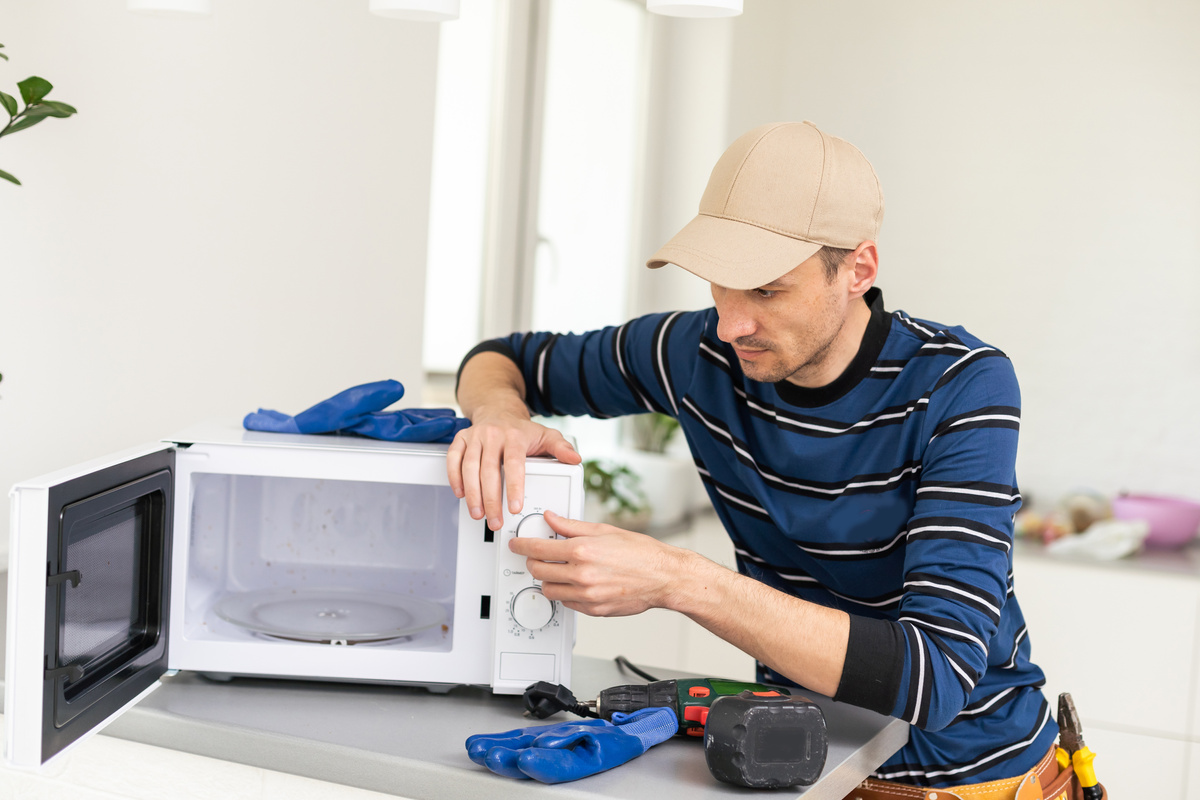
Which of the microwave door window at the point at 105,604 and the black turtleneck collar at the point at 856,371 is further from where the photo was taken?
the black turtleneck collar at the point at 856,371

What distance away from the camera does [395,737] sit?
2.87 ft

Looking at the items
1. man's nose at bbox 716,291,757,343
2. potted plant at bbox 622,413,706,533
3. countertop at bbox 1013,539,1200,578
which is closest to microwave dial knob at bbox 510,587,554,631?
man's nose at bbox 716,291,757,343

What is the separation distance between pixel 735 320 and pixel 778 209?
0.38 ft

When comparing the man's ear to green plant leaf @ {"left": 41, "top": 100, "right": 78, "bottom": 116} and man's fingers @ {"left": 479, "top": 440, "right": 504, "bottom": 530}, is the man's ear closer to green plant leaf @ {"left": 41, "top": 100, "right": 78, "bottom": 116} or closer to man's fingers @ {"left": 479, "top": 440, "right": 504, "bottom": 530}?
man's fingers @ {"left": 479, "top": 440, "right": 504, "bottom": 530}

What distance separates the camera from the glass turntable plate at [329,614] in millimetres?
1008

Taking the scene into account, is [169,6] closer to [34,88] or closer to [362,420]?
[34,88]

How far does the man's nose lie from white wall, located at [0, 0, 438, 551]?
2.69 feet

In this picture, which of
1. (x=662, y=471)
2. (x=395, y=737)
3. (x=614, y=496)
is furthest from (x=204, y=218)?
(x=662, y=471)

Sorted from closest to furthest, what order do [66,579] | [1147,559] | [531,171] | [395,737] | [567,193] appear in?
[66,579] < [395,737] < [1147,559] < [531,171] < [567,193]

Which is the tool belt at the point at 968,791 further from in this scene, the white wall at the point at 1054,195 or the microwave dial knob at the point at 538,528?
the white wall at the point at 1054,195

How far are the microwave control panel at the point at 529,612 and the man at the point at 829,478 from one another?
0.02m

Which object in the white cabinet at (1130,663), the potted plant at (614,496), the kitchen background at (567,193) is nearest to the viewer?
the kitchen background at (567,193)

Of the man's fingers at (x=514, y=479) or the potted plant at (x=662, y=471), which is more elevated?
the man's fingers at (x=514, y=479)

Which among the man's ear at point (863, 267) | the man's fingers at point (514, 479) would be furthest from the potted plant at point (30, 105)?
the man's ear at point (863, 267)
